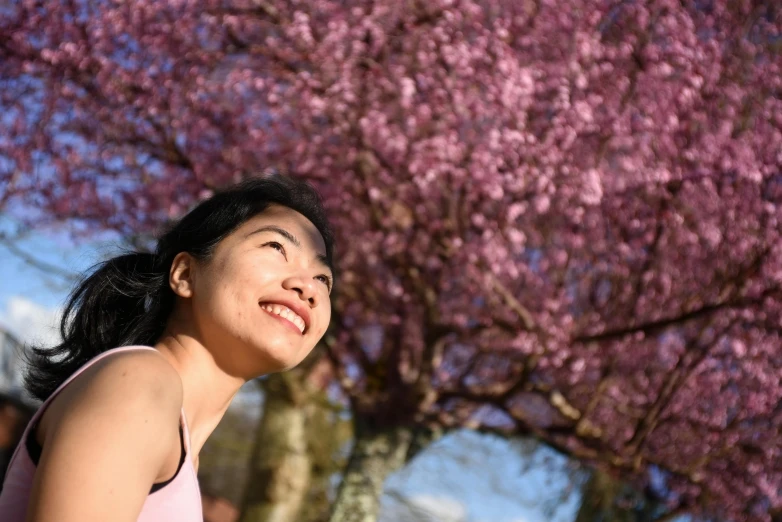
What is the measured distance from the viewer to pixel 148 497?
1714 millimetres

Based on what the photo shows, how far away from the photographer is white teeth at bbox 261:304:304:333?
2012 mm

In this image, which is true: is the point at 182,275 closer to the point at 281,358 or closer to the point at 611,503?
the point at 281,358

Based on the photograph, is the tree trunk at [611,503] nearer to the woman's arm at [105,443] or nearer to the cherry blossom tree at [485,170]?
the cherry blossom tree at [485,170]

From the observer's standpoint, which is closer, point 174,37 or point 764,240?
point 764,240

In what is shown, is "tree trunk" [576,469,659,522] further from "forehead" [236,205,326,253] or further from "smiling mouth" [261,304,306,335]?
"smiling mouth" [261,304,306,335]

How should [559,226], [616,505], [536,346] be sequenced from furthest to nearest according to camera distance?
[616,505] < [559,226] < [536,346]

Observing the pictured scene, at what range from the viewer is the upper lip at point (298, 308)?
2020mm

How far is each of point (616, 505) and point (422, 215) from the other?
448 centimetres

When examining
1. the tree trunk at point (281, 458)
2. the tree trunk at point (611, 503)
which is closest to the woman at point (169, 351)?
the tree trunk at point (281, 458)

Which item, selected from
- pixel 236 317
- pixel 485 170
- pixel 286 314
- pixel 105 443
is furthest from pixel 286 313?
pixel 485 170

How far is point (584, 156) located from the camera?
22.7ft

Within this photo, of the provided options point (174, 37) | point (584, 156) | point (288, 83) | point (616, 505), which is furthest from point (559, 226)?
point (616, 505)

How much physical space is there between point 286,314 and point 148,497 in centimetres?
49

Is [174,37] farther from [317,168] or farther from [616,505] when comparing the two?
[616,505]
